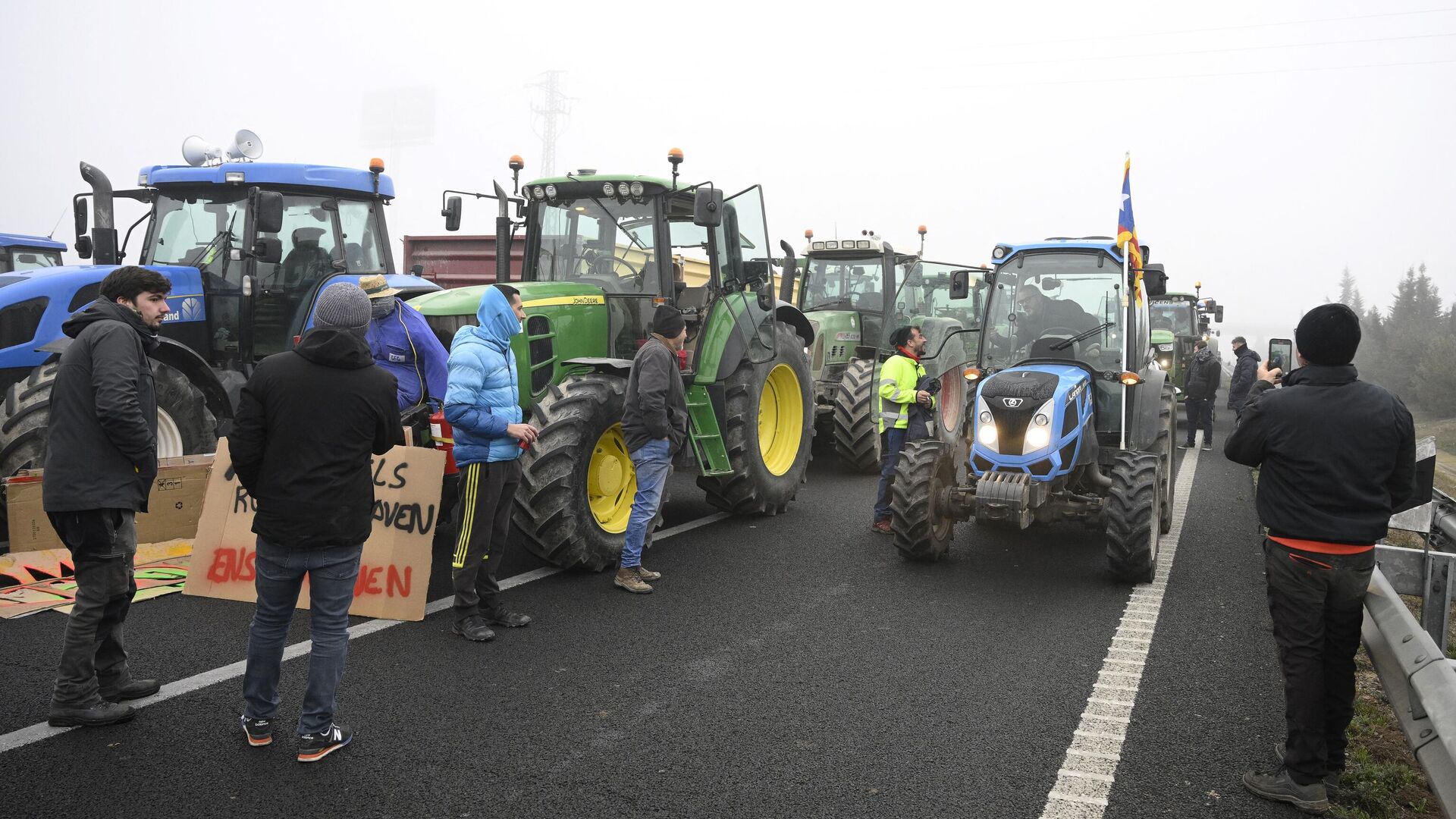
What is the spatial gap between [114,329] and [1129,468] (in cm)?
585

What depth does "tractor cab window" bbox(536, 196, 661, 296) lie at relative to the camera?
25.9 ft

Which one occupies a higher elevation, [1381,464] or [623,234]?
[623,234]

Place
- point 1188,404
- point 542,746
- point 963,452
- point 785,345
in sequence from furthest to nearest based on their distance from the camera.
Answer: point 1188,404, point 785,345, point 963,452, point 542,746

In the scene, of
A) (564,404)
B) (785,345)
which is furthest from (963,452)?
(564,404)

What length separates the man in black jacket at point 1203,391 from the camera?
14.8m

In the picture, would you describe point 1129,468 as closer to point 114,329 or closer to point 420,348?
point 420,348

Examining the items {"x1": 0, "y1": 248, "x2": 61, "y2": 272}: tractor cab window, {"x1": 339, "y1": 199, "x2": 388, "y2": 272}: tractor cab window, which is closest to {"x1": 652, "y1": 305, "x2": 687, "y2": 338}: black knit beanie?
{"x1": 339, "y1": 199, "x2": 388, "y2": 272}: tractor cab window

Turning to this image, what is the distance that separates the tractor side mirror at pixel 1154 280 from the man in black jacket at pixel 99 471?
23.2 ft

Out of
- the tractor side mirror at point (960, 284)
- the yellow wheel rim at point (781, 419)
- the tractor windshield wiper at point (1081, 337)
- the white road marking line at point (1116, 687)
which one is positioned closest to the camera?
the white road marking line at point (1116, 687)

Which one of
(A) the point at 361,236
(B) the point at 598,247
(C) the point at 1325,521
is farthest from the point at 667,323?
(A) the point at 361,236

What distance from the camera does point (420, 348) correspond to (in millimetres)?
6453

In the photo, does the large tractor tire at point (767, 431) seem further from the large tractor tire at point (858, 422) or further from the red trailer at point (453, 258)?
the red trailer at point (453, 258)

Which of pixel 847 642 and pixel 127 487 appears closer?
pixel 127 487

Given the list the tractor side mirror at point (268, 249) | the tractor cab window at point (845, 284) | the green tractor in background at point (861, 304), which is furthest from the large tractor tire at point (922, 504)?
the tractor cab window at point (845, 284)
